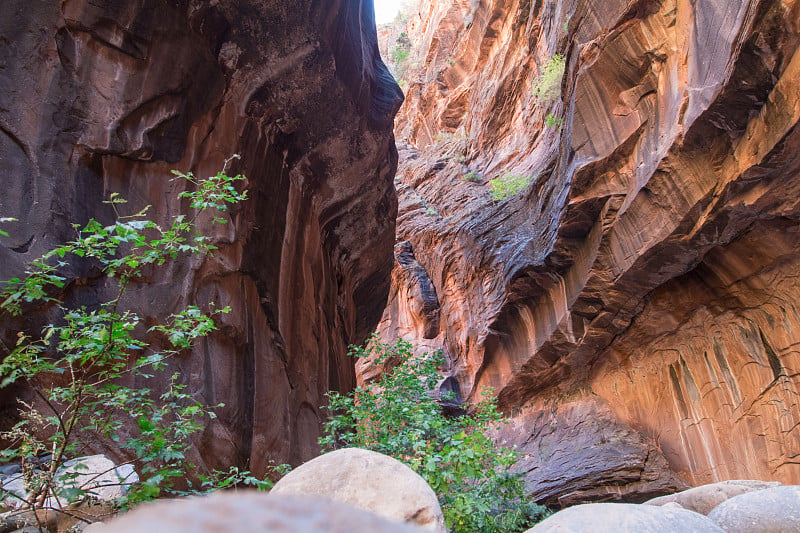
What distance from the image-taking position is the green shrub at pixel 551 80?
519 inches

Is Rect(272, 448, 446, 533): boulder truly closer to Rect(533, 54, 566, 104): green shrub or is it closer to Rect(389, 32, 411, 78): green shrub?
Rect(533, 54, 566, 104): green shrub

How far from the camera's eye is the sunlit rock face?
786cm

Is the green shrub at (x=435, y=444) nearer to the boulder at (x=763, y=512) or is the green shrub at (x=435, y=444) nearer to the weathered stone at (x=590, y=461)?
the boulder at (x=763, y=512)

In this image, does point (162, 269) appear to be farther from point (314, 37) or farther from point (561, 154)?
point (561, 154)

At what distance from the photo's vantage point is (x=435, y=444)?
6.23m

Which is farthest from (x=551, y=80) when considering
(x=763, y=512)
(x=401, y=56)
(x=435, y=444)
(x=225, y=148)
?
(x=401, y=56)

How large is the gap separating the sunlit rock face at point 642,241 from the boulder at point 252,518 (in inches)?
331

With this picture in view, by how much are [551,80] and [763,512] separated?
39.9 feet

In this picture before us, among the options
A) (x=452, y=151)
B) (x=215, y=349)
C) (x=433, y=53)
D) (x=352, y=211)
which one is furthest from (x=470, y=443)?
(x=433, y=53)

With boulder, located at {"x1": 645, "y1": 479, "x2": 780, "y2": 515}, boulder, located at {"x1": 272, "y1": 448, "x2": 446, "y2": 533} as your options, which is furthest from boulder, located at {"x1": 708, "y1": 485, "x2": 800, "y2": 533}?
boulder, located at {"x1": 272, "y1": 448, "x2": 446, "y2": 533}

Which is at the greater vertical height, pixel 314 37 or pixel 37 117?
pixel 314 37

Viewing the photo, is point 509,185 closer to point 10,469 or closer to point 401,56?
point 10,469

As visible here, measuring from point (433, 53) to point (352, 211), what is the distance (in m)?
19.3

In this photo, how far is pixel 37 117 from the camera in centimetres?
494
